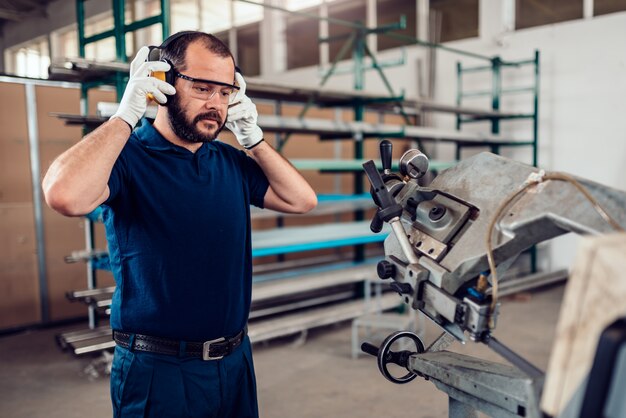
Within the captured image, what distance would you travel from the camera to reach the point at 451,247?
3.39ft

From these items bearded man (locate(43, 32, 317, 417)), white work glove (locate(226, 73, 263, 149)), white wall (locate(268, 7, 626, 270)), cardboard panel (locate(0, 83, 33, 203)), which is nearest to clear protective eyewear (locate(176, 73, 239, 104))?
bearded man (locate(43, 32, 317, 417))

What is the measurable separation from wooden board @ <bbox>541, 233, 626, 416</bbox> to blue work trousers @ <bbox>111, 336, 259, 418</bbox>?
94 cm

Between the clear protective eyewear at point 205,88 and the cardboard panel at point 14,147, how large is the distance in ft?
10.9

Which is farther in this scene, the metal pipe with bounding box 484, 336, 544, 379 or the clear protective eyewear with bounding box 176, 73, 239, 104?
the clear protective eyewear with bounding box 176, 73, 239, 104

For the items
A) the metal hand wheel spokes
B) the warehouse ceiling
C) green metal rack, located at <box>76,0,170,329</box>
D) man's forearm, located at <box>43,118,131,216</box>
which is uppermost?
the warehouse ceiling

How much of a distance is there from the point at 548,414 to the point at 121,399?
1.07 meters

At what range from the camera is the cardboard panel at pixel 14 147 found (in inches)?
164

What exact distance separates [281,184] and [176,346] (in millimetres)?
562

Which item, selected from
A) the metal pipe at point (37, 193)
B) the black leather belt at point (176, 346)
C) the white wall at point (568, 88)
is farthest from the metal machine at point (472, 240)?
the white wall at point (568, 88)

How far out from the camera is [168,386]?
4.58ft

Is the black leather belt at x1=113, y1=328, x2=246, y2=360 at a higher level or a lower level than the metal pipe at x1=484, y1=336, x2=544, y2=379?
lower

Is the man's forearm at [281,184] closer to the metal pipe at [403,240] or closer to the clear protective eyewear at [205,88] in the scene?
the clear protective eyewear at [205,88]

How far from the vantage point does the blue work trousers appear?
4.57 feet

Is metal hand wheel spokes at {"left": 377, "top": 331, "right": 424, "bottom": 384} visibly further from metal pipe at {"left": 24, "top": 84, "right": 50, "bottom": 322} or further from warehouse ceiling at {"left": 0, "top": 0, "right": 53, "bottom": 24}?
warehouse ceiling at {"left": 0, "top": 0, "right": 53, "bottom": 24}
